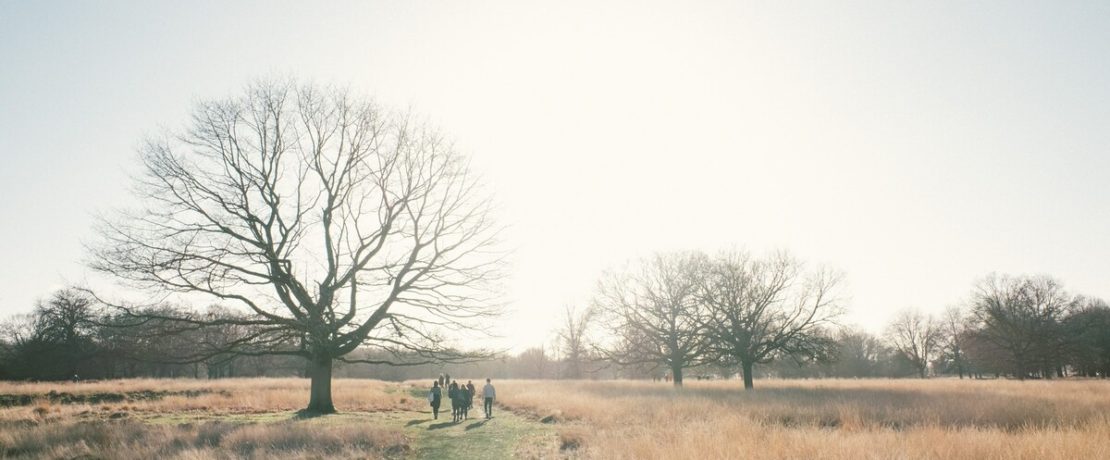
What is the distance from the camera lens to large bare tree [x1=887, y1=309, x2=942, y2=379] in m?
67.8

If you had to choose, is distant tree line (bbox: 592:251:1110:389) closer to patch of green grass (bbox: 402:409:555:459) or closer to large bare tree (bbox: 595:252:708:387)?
large bare tree (bbox: 595:252:708:387)

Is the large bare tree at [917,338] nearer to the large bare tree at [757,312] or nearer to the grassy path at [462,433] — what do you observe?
the large bare tree at [757,312]

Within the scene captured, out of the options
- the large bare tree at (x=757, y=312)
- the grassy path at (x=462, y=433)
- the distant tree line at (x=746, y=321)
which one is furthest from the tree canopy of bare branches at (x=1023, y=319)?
the grassy path at (x=462, y=433)

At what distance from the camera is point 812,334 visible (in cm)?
2958

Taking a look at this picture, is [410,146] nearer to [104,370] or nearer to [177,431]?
[177,431]

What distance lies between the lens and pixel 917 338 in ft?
227

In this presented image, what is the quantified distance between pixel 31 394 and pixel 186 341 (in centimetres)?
1448

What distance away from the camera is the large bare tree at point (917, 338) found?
222 ft

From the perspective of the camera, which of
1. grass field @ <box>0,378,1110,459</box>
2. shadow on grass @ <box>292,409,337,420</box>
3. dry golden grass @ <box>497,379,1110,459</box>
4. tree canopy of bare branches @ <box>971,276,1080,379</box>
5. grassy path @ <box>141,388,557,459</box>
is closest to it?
dry golden grass @ <box>497,379,1110,459</box>

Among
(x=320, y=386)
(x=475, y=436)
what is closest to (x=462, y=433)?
(x=475, y=436)

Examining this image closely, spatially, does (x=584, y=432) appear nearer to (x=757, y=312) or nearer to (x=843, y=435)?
(x=843, y=435)

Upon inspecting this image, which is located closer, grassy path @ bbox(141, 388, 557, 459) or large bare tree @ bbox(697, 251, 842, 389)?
grassy path @ bbox(141, 388, 557, 459)

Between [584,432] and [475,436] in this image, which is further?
[475,436]

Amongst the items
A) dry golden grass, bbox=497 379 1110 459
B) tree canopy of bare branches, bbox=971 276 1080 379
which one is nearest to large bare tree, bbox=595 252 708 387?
dry golden grass, bbox=497 379 1110 459
